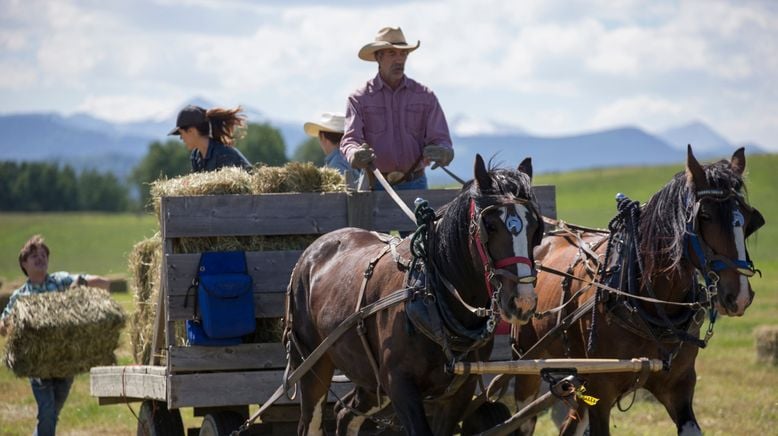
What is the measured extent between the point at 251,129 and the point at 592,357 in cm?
11390

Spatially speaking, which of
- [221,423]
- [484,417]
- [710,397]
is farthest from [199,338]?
[710,397]

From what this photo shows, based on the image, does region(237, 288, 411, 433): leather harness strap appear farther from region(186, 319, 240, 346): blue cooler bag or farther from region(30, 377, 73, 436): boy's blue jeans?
region(30, 377, 73, 436): boy's blue jeans

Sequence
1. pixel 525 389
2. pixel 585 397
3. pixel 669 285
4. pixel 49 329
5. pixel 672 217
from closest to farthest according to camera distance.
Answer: pixel 585 397 → pixel 672 217 → pixel 669 285 → pixel 525 389 → pixel 49 329

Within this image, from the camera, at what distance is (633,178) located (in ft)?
282

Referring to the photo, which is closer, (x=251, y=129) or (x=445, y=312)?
(x=445, y=312)

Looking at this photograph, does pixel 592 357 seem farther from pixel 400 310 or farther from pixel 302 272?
pixel 302 272

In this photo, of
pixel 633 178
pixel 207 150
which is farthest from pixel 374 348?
pixel 633 178

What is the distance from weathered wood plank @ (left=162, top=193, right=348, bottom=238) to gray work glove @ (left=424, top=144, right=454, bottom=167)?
712 mm

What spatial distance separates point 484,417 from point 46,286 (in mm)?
5615

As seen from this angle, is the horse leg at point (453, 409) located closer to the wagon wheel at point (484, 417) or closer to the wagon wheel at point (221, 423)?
the wagon wheel at point (484, 417)

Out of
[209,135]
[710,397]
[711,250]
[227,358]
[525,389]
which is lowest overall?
[710,397]

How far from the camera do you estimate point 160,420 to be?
9.17 m

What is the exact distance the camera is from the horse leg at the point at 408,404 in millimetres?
6238

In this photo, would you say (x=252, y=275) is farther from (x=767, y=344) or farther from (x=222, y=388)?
(x=767, y=344)
